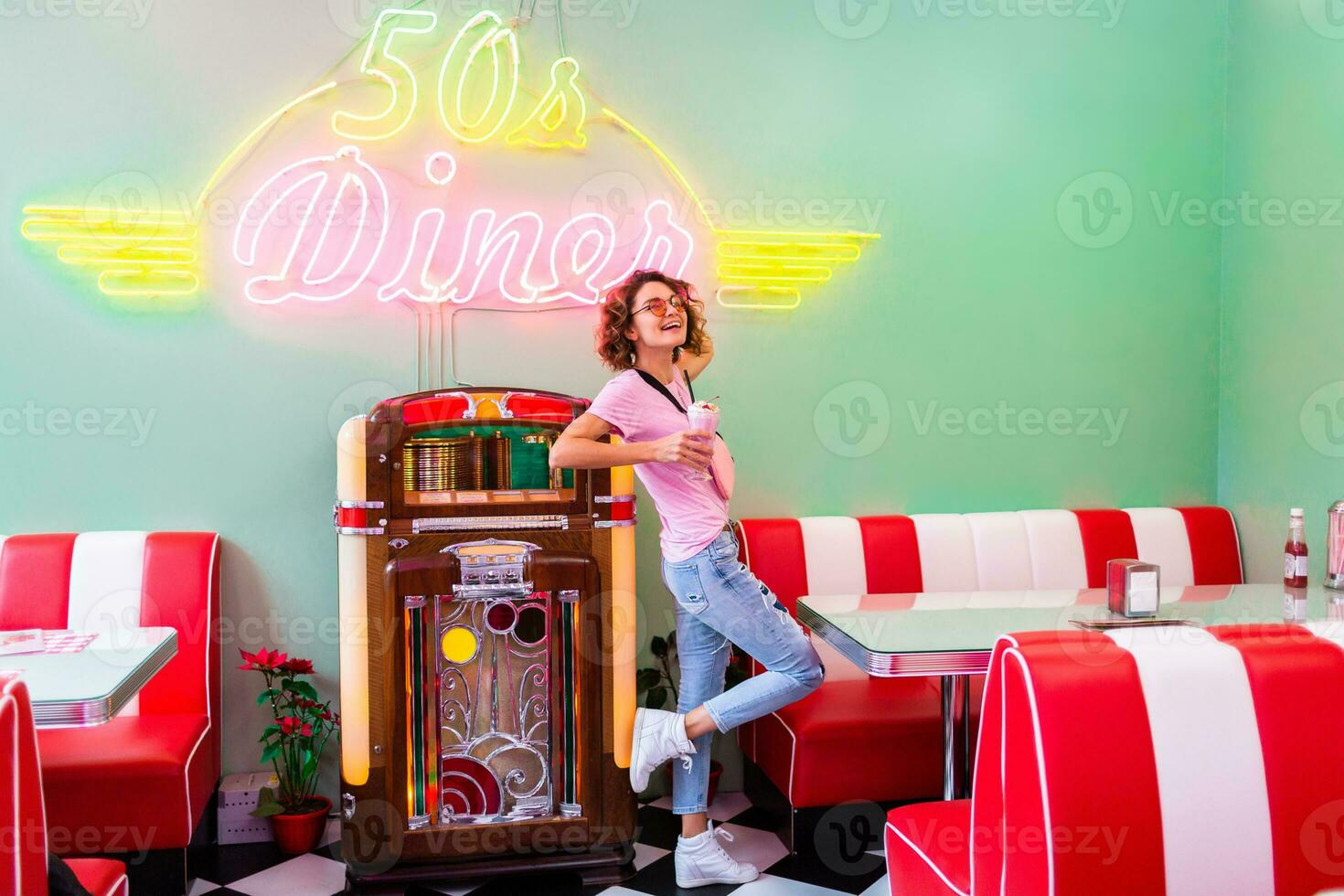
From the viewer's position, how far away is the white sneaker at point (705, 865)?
2795 mm

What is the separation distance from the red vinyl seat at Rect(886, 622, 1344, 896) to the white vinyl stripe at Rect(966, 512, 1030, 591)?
1.97m

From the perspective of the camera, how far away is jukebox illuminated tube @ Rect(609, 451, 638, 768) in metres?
2.83

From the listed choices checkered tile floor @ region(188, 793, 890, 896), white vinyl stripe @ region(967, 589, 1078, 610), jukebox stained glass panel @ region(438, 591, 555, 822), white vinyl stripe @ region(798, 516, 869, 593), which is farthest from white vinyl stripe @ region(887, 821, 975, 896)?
white vinyl stripe @ region(798, 516, 869, 593)

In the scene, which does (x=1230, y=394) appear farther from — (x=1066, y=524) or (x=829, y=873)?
(x=829, y=873)

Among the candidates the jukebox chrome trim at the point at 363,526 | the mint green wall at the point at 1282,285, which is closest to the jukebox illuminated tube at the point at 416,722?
the jukebox chrome trim at the point at 363,526

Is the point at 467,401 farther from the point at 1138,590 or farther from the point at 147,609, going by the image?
the point at 1138,590

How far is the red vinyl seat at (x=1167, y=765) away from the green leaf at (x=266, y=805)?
2.32m

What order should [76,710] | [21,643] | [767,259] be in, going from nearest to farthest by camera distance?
[76,710] < [21,643] < [767,259]

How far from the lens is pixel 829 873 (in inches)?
114

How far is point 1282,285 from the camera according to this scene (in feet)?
11.8

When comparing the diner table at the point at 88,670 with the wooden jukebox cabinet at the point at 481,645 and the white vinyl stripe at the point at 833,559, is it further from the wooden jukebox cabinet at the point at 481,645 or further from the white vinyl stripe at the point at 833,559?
the white vinyl stripe at the point at 833,559
